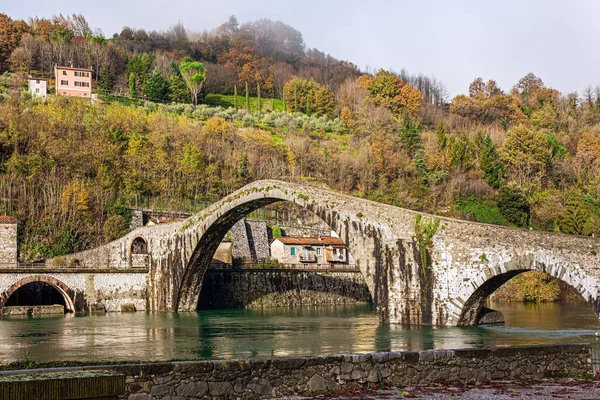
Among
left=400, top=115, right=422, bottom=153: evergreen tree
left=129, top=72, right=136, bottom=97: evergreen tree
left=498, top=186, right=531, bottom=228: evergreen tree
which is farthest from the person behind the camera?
left=129, top=72, right=136, bottom=97: evergreen tree

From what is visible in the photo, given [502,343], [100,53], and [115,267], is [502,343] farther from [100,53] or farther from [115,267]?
[100,53]

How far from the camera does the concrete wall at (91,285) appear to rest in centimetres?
4419

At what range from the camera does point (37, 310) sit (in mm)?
44500

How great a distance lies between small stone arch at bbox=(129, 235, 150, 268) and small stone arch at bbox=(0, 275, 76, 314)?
6.13 metres

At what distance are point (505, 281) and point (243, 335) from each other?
1059cm

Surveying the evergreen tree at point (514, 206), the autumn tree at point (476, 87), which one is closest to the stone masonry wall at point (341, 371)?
the evergreen tree at point (514, 206)

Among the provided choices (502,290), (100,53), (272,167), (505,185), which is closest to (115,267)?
(502,290)

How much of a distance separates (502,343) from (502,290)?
3287 centimetres

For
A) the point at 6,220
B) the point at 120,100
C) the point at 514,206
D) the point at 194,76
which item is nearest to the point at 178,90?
the point at 194,76

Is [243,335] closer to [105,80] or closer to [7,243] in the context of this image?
[7,243]

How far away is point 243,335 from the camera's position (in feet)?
100

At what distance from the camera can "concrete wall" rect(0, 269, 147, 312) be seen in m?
44.2

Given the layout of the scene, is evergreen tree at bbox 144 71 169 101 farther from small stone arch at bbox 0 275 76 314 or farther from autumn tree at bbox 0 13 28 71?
small stone arch at bbox 0 275 76 314

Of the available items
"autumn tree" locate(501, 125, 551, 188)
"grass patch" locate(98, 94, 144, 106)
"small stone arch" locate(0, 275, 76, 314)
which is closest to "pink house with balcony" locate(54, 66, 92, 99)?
"grass patch" locate(98, 94, 144, 106)
